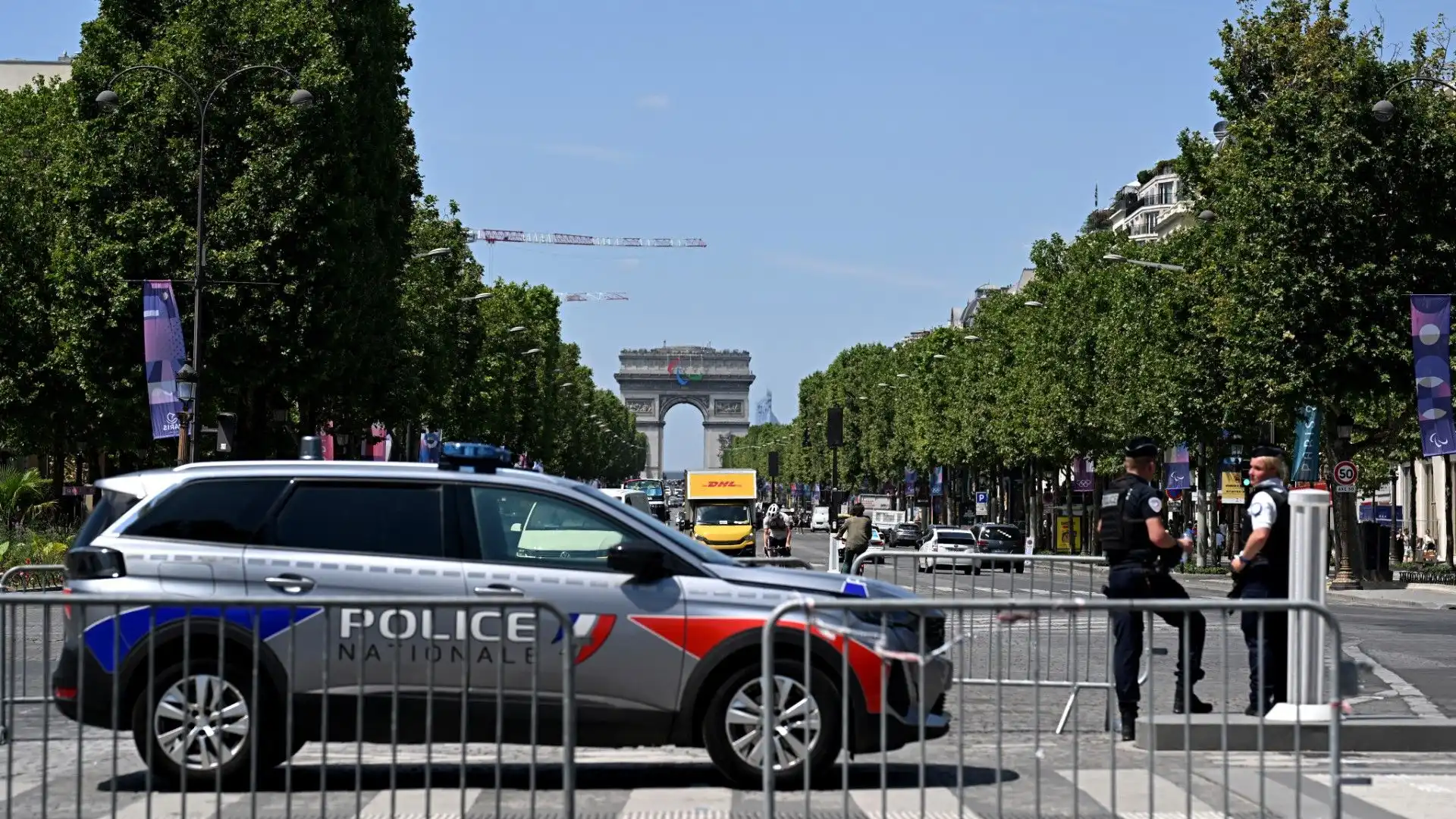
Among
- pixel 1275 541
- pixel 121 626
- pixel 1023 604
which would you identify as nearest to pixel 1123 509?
pixel 1275 541

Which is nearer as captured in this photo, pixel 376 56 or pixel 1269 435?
pixel 376 56

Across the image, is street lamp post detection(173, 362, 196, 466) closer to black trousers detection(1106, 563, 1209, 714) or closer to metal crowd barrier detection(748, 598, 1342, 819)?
black trousers detection(1106, 563, 1209, 714)

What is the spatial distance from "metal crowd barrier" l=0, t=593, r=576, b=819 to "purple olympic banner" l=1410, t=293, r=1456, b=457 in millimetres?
28466

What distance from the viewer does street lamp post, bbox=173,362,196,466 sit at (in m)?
34.8

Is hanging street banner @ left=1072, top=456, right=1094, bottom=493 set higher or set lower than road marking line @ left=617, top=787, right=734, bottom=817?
higher

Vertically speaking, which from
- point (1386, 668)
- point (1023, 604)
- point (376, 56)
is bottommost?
point (1386, 668)

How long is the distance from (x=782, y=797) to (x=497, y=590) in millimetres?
1831

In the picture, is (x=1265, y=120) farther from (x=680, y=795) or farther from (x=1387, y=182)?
(x=680, y=795)

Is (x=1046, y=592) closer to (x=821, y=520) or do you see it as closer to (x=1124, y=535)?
(x=1124, y=535)

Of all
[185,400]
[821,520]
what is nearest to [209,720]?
[185,400]

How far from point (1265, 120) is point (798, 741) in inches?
1481

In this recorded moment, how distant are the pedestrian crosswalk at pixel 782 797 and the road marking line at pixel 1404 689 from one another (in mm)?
4626

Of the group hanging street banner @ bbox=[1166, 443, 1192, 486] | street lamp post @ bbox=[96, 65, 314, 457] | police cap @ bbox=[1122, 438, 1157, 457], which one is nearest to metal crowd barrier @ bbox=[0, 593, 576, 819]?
police cap @ bbox=[1122, 438, 1157, 457]

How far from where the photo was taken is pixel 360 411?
164 feet
